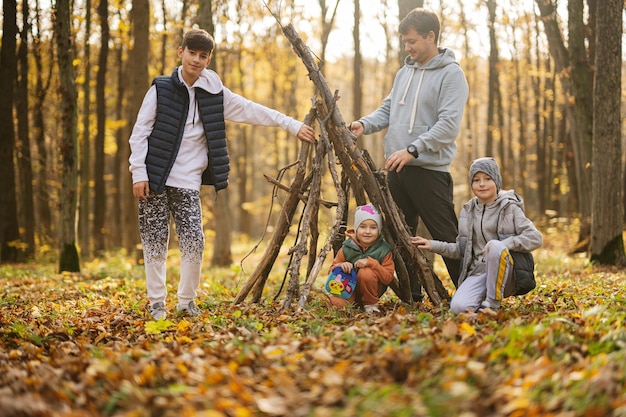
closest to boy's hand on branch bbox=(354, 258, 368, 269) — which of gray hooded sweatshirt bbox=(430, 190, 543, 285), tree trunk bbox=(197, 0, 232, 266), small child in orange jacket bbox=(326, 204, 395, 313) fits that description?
small child in orange jacket bbox=(326, 204, 395, 313)

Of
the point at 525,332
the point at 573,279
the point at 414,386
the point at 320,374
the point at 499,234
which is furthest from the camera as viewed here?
the point at 573,279

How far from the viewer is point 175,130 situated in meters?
5.02

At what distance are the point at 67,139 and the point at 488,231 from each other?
700 centimetres

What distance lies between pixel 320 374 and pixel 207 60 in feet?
10.3

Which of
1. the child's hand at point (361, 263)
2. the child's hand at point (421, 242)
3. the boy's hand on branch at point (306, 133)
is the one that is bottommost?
the child's hand at point (361, 263)

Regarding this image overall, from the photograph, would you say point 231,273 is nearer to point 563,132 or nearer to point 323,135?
point 323,135

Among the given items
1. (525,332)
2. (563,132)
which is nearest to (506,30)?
(563,132)

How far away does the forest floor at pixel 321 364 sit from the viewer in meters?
2.53

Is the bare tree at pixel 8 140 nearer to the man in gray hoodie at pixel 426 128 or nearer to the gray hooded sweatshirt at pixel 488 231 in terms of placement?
the man in gray hoodie at pixel 426 128

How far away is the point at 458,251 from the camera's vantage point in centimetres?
511

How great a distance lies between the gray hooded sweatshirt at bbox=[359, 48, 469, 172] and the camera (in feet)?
17.0

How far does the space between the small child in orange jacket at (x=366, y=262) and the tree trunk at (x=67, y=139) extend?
19.3 ft

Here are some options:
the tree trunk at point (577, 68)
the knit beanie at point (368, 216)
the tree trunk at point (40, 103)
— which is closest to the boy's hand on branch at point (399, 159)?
the knit beanie at point (368, 216)

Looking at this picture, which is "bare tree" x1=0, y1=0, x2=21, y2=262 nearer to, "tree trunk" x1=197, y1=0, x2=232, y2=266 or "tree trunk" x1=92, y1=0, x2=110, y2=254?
"tree trunk" x1=92, y1=0, x2=110, y2=254
